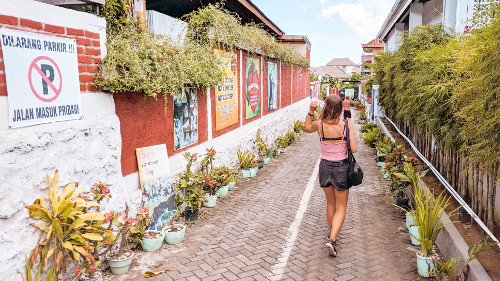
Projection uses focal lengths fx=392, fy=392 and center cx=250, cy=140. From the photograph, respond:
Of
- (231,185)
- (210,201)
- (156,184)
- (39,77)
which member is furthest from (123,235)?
(231,185)

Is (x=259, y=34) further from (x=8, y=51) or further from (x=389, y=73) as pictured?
(x=8, y=51)

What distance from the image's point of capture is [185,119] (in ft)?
21.6

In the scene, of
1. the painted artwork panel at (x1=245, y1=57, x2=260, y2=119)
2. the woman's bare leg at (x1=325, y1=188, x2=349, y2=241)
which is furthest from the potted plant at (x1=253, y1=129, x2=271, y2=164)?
the woman's bare leg at (x1=325, y1=188, x2=349, y2=241)

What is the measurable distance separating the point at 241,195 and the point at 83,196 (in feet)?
13.4

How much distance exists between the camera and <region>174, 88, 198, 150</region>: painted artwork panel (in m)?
6.29

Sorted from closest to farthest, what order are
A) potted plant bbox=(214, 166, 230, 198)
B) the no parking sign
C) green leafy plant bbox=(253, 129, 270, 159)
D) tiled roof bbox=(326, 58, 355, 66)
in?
1. the no parking sign
2. potted plant bbox=(214, 166, 230, 198)
3. green leafy plant bbox=(253, 129, 270, 159)
4. tiled roof bbox=(326, 58, 355, 66)

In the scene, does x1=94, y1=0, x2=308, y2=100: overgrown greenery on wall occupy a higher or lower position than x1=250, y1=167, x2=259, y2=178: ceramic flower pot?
higher

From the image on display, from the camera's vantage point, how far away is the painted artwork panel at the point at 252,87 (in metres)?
A: 10.0

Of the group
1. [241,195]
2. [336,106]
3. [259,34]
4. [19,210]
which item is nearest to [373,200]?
[241,195]

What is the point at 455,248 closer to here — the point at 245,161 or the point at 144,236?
the point at 144,236

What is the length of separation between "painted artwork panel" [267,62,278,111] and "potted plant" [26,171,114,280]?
939cm

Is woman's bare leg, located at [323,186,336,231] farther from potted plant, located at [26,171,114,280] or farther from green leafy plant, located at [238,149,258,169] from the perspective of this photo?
green leafy plant, located at [238,149,258,169]

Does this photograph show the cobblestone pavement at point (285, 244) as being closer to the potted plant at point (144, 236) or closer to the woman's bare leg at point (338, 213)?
the potted plant at point (144, 236)

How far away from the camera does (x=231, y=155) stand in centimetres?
873
